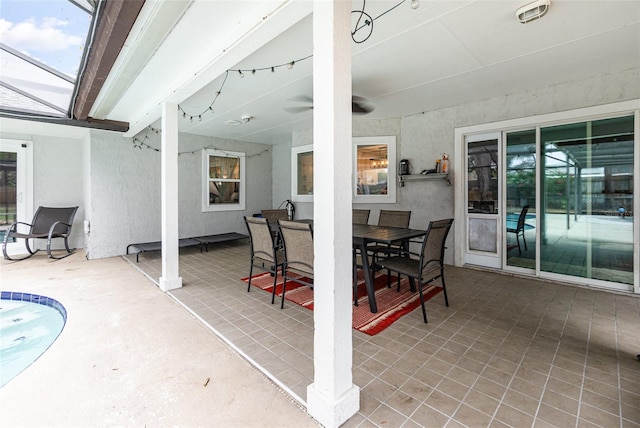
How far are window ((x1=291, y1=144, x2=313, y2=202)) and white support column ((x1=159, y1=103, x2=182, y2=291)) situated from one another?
304cm

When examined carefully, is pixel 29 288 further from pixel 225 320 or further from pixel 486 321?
pixel 486 321

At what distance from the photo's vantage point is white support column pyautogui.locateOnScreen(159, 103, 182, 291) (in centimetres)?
343

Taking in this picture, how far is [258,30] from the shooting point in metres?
1.99

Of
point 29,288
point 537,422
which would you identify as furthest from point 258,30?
point 29,288

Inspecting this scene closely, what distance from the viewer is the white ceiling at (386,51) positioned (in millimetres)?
2109

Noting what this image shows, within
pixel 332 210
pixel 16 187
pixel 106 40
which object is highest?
pixel 106 40

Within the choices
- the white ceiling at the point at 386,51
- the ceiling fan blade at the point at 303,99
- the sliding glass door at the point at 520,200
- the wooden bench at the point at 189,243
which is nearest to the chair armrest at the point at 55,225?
the wooden bench at the point at 189,243

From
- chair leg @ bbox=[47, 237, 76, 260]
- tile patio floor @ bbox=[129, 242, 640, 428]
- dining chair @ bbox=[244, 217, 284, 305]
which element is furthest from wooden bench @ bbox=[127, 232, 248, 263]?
dining chair @ bbox=[244, 217, 284, 305]

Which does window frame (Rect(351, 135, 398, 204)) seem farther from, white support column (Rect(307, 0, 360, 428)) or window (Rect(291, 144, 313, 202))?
white support column (Rect(307, 0, 360, 428))

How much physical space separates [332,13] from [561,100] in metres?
3.72

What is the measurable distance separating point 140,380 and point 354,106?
4.09 m

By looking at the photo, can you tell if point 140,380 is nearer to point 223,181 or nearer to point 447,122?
point 447,122

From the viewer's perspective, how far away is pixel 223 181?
22.7 ft

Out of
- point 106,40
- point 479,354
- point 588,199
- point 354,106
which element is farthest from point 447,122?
point 106,40
